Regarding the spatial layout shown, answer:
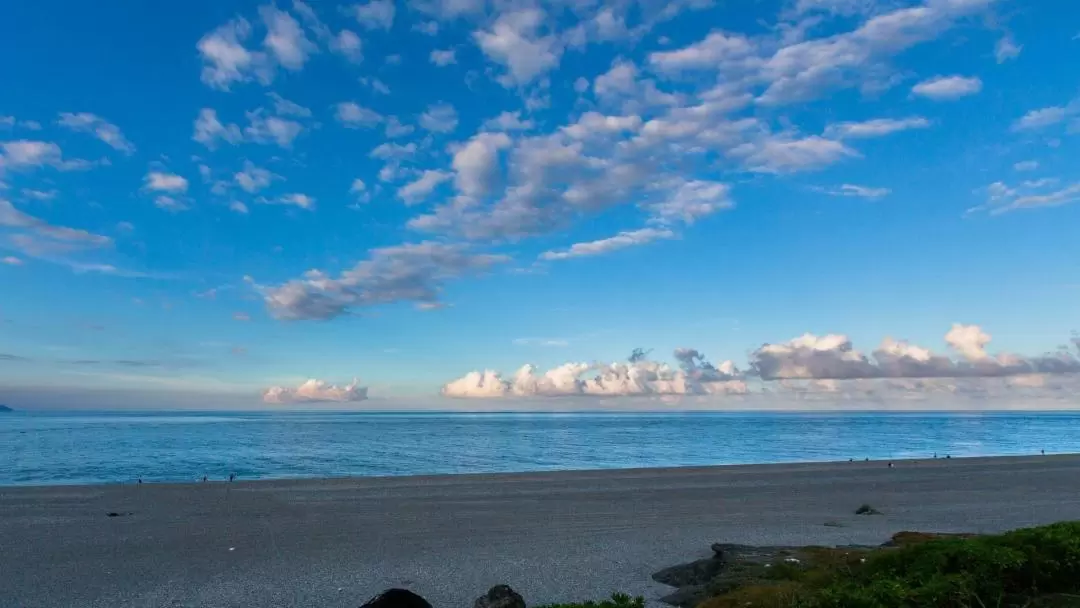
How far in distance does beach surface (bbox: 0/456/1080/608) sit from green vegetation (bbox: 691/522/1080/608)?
11.1ft

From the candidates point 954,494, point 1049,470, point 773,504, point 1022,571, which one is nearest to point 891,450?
point 1049,470

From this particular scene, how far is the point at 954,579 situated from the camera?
793cm

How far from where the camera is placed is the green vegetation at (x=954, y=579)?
302 inches

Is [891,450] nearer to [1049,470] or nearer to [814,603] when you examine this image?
[1049,470]

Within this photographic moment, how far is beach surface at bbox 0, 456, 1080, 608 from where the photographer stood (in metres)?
13.2

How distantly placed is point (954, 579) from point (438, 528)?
49.6 feet

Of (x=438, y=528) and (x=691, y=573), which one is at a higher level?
(x=691, y=573)

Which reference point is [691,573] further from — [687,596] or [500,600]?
[500,600]

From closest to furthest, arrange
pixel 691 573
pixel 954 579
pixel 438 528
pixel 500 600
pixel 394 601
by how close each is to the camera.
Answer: pixel 394 601 < pixel 954 579 < pixel 500 600 < pixel 691 573 < pixel 438 528

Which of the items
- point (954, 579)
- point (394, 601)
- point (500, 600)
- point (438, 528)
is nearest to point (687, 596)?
point (500, 600)

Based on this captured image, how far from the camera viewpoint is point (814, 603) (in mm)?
7613

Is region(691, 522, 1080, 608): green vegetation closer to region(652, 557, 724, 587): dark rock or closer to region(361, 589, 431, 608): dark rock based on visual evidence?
region(652, 557, 724, 587): dark rock

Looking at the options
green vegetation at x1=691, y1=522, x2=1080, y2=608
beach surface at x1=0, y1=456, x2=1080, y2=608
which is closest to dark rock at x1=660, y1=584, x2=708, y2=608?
beach surface at x1=0, y1=456, x2=1080, y2=608

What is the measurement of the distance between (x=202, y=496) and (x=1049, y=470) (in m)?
44.4
